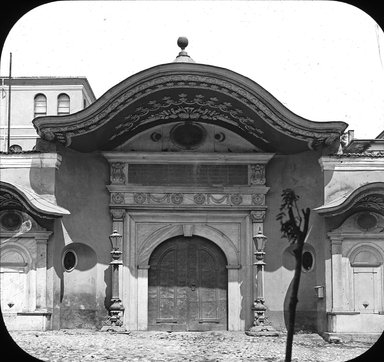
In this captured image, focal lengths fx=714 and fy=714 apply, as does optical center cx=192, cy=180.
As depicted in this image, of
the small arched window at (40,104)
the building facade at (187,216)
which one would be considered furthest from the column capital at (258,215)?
the small arched window at (40,104)

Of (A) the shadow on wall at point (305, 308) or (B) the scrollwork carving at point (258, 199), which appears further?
(B) the scrollwork carving at point (258, 199)

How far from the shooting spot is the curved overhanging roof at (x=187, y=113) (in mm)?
13742

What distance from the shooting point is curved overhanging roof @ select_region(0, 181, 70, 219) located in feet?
44.4

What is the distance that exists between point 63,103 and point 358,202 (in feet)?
79.8

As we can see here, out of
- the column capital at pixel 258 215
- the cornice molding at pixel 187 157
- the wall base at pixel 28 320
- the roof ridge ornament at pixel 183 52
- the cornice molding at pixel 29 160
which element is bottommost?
the wall base at pixel 28 320

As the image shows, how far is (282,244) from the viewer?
1516 cm

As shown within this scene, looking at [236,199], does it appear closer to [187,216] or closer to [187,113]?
[187,216]

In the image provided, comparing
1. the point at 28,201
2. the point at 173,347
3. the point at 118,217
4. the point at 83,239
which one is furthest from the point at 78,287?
the point at 173,347

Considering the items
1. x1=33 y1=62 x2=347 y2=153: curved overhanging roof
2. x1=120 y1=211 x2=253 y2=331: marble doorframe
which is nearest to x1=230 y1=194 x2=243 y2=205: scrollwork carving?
x1=120 y1=211 x2=253 y2=331: marble doorframe

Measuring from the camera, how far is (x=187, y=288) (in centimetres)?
1521

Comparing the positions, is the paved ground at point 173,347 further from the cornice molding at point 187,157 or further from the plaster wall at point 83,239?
the cornice molding at point 187,157

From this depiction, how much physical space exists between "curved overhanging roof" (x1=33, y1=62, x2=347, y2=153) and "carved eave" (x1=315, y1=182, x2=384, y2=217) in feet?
4.56

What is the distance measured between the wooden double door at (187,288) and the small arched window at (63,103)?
2150 centimetres

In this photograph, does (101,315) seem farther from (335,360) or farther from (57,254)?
(335,360)
